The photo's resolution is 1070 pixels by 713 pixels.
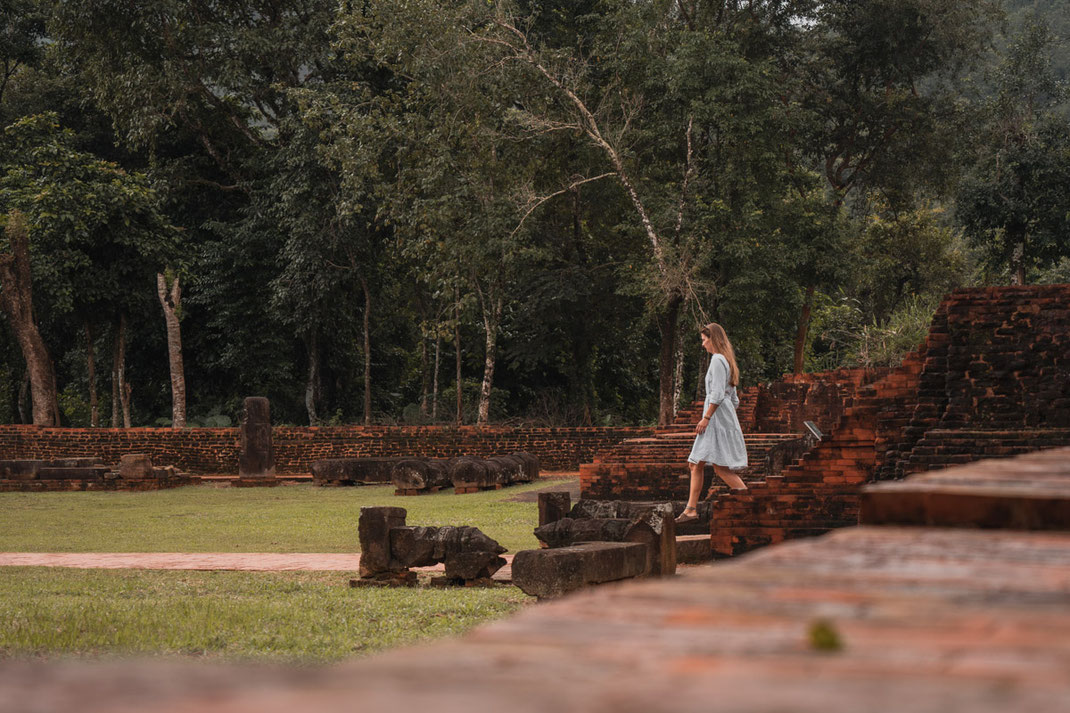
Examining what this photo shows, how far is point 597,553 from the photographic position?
7.73 metres

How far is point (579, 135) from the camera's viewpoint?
2431cm

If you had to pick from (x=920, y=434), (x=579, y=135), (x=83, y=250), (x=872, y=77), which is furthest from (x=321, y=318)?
(x=920, y=434)

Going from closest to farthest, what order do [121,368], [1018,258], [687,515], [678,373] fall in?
[687,515]
[678,373]
[1018,258]
[121,368]

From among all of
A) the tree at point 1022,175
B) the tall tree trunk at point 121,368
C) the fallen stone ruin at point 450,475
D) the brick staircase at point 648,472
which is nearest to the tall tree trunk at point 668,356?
the fallen stone ruin at point 450,475

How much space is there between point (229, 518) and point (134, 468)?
22.0 feet

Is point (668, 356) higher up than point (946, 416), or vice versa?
point (668, 356)

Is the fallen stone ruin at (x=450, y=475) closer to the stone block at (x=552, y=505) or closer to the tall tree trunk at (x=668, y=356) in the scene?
the tall tree trunk at (x=668, y=356)

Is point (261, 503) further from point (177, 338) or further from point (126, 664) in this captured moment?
point (126, 664)

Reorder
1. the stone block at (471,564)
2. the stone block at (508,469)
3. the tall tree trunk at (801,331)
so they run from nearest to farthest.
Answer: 1. the stone block at (471,564)
2. the stone block at (508,469)
3. the tall tree trunk at (801,331)

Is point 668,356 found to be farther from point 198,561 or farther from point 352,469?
point 198,561

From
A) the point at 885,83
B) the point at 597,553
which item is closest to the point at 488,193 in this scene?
the point at 885,83

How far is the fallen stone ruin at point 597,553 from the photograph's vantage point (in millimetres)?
7547

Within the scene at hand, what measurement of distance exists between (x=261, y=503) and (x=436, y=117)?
33.8 feet

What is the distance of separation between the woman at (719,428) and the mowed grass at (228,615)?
239cm
